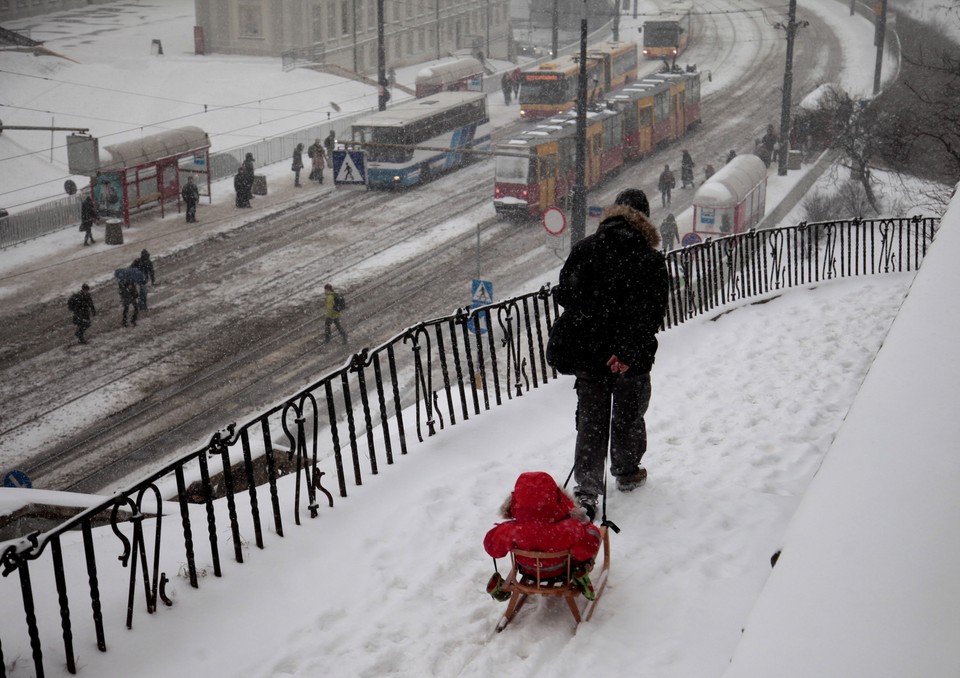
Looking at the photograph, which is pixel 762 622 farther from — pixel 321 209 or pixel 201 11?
pixel 201 11

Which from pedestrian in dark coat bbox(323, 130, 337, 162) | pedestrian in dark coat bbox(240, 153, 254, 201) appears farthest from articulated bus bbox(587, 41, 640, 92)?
pedestrian in dark coat bbox(240, 153, 254, 201)

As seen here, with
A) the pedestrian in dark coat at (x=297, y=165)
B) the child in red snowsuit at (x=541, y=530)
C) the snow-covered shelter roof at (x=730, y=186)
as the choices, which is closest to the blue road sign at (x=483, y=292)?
the snow-covered shelter roof at (x=730, y=186)

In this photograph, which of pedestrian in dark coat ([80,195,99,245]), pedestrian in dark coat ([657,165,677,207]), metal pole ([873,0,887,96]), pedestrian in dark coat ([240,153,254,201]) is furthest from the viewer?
metal pole ([873,0,887,96])

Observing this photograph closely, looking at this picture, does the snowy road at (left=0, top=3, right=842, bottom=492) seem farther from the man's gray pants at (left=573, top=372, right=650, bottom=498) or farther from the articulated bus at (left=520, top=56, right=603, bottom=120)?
the man's gray pants at (left=573, top=372, right=650, bottom=498)

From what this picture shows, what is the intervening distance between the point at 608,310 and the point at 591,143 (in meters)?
29.4

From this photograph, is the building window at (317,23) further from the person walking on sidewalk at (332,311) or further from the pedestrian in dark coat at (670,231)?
the person walking on sidewalk at (332,311)

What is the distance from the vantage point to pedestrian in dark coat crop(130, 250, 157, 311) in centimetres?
2450

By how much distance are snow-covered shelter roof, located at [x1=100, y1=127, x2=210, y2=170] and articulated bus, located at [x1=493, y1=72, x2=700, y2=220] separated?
9.95 metres

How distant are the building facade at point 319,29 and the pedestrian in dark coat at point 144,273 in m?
26.3

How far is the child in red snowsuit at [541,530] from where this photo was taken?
15.4ft

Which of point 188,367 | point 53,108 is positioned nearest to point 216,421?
point 188,367

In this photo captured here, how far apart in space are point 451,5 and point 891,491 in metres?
63.6

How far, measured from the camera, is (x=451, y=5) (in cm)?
6372

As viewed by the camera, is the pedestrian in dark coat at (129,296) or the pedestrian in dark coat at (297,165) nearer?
the pedestrian in dark coat at (129,296)
